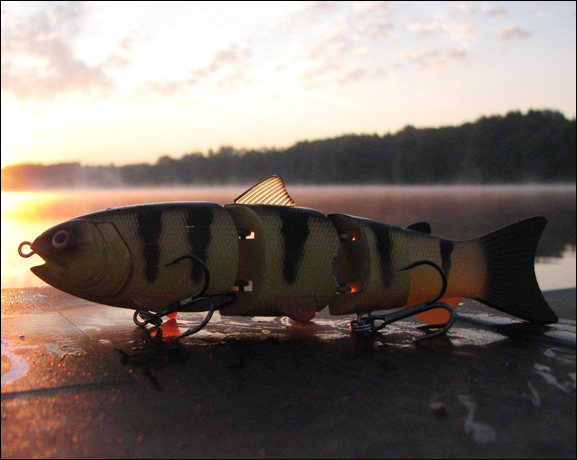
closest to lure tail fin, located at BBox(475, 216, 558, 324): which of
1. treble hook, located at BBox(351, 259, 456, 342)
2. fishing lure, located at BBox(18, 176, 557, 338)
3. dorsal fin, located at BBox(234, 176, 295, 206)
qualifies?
fishing lure, located at BBox(18, 176, 557, 338)

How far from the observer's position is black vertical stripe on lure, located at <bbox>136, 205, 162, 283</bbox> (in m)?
4.13

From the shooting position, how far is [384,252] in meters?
4.49

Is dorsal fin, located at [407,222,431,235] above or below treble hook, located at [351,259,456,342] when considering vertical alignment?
above

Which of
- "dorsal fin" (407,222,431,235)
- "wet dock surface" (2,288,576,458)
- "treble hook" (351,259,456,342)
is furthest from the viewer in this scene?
"dorsal fin" (407,222,431,235)

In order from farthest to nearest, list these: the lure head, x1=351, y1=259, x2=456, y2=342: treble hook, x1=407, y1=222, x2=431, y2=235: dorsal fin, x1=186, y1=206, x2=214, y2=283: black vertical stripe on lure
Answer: x1=407, y1=222, x2=431, y2=235: dorsal fin, x1=351, y1=259, x2=456, y2=342: treble hook, x1=186, y1=206, x2=214, y2=283: black vertical stripe on lure, the lure head

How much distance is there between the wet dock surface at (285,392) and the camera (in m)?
2.70

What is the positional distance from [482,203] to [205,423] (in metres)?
89.8

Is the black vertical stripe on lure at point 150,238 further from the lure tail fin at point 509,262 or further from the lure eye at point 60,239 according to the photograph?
the lure tail fin at point 509,262

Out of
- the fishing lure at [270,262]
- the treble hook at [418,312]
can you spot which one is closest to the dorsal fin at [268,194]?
the fishing lure at [270,262]

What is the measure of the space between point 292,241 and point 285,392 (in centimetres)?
134

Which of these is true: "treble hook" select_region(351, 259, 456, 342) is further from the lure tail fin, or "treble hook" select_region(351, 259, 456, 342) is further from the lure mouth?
the lure mouth

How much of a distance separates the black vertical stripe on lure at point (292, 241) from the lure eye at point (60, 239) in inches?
69.5

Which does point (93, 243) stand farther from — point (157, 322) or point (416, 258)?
point (416, 258)

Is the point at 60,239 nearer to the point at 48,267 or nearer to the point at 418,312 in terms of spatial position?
the point at 48,267
